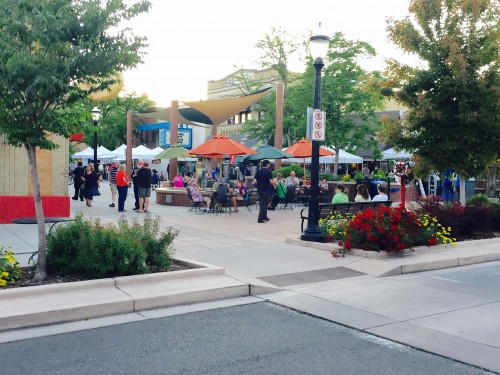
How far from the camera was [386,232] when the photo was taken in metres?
10.1

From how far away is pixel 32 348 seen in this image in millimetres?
5375

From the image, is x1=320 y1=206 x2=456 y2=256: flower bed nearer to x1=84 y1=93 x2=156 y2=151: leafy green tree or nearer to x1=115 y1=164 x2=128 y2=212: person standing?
x1=115 y1=164 x2=128 y2=212: person standing

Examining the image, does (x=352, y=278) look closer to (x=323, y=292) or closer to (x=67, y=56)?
(x=323, y=292)

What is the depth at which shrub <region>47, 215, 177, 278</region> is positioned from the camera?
757cm

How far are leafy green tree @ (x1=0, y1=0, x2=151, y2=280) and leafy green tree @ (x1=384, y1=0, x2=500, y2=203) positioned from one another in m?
7.97

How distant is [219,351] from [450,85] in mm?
9901

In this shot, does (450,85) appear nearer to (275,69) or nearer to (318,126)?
(318,126)

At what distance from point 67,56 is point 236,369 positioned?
15.8 feet

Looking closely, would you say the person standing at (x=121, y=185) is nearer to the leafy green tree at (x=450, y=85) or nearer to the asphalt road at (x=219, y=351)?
the leafy green tree at (x=450, y=85)

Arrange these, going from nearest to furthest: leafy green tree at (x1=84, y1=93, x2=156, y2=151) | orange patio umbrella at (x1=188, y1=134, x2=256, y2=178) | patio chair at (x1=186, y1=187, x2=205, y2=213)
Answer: patio chair at (x1=186, y1=187, x2=205, y2=213) → orange patio umbrella at (x1=188, y1=134, x2=256, y2=178) → leafy green tree at (x1=84, y1=93, x2=156, y2=151)

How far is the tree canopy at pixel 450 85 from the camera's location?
12.6 metres

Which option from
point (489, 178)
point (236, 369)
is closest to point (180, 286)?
point (236, 369)

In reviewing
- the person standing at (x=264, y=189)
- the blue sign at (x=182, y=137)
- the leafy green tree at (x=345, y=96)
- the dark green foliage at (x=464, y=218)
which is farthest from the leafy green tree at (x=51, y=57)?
the blue sign at (x=182, y=137)

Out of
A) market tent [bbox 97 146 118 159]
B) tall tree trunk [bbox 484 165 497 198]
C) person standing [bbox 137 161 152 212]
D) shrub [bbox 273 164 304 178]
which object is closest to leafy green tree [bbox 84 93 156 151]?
market tent [bbox 97 146 118 159]
